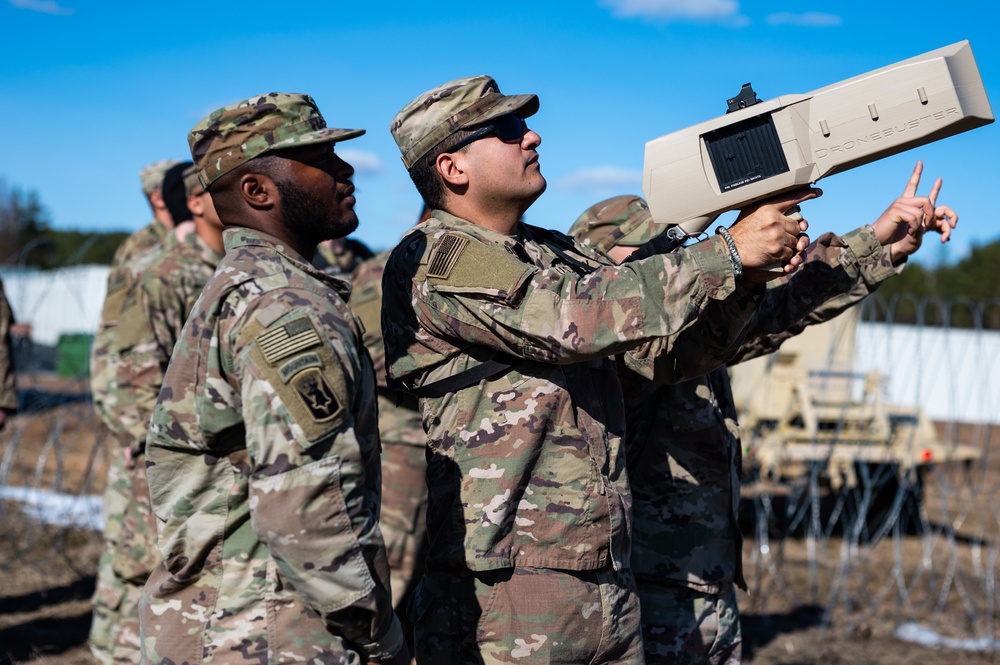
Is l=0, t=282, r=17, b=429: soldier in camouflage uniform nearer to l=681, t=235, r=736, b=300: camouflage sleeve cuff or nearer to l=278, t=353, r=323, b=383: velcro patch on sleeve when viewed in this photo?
l=278, t=353, r=323, b=383: velcro patch on sleeve

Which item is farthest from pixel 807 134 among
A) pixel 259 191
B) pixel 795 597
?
pixel 795 597

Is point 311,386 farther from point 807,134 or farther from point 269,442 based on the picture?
point 807,134

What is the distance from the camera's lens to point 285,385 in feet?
→ 6.44

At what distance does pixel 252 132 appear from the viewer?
229cm

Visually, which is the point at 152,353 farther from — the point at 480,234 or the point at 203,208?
the point at 480,234

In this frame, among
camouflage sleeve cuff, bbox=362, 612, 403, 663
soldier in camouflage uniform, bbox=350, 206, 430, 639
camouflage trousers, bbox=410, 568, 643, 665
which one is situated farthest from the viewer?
soldier in camouflage uniform, bbox=350, 206, 430, 639

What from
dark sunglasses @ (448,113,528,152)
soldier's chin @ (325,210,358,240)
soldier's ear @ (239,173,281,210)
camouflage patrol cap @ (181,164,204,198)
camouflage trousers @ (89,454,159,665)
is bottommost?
camouflage trousers @ (89,454,159,665)

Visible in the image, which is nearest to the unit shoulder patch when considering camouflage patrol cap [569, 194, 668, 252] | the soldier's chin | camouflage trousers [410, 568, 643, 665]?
the soldier's chin

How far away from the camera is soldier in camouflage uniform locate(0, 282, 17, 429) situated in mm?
5117

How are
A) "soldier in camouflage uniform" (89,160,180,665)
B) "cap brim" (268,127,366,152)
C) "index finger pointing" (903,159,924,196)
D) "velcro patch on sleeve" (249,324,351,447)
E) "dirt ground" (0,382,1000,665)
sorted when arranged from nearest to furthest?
"velcro patch on sleeve" (249,324,351,447) < "cap brim" (268,127,366,152) < "index finger pointing" (903,159,924,196) < "soldier in camouflage uniform" (89,160,180,665) < "dirt ground" (0,382,1000,665)

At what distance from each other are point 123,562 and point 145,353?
0.90 metres

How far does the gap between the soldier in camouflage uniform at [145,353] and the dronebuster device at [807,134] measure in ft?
8.18

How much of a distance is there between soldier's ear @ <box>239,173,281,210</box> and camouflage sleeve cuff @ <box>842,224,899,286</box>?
6.23ft

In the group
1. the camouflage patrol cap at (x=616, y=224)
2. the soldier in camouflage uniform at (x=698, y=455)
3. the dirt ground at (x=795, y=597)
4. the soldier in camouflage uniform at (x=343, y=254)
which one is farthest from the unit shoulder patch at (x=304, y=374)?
the dirt ground at (x=795, y=597)
